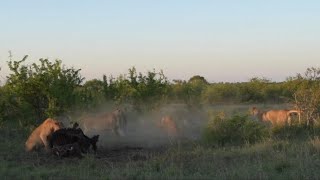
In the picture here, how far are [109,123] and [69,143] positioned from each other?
6341mm

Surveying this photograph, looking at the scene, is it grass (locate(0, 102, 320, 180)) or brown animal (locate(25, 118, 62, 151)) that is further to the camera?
brown animal (locate(25, 118, 62, 151))

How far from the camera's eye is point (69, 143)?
15.8 metres

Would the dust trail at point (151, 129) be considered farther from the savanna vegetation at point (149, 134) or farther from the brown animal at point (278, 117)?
the brown animal at point (278, 117)

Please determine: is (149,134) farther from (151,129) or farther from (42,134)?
(42,134)

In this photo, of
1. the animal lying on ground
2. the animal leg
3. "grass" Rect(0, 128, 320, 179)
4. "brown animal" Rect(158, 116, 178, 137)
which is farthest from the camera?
"brown animal" Rect(158, 116, 178, 137)

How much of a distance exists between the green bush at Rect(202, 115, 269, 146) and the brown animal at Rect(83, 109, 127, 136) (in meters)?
5.37

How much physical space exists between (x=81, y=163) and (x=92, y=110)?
1156 cm

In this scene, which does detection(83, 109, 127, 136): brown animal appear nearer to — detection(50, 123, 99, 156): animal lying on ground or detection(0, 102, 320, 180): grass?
detection(0, 102, 320, 180): grass

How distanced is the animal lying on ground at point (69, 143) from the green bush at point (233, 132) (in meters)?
3.76

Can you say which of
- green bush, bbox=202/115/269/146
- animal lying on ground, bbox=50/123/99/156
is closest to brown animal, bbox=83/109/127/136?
green bush, bbox=202/115/269/146

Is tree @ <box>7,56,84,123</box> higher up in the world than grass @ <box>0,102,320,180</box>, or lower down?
higher up

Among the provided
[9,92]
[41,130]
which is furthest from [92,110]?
[41,130]

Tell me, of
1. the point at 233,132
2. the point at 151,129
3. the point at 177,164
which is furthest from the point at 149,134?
the point at 177,164

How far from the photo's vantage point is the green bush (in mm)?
17438
